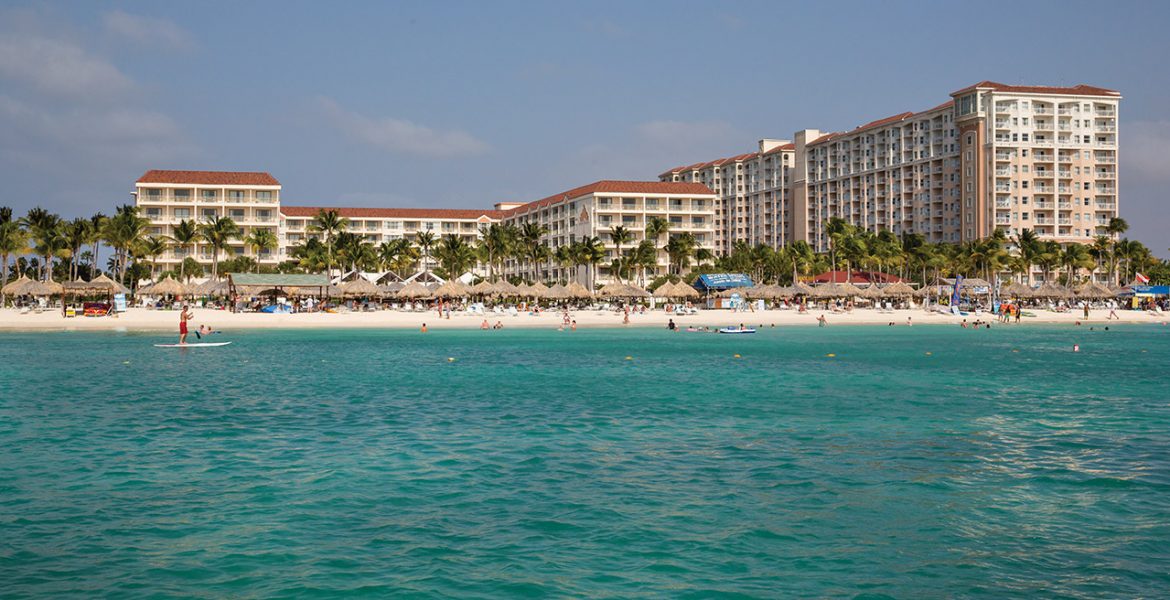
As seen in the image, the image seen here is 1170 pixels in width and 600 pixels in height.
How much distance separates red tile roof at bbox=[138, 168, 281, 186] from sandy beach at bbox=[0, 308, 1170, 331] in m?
50.0

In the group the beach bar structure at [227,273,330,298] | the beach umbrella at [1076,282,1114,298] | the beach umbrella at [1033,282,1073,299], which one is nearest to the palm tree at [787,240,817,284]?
the beach umbrella at [1033,282,1073,299]

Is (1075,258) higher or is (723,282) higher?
(1075,258)

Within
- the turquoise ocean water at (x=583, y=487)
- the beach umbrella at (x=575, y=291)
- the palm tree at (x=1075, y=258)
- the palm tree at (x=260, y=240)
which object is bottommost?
the turquoise ocean water at (x=583, y=487)

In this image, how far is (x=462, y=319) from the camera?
227 ft

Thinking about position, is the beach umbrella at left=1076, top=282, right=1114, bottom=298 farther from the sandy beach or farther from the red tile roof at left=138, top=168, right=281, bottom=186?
the red tile roof at left=138, top=168, right=281, bottom=186

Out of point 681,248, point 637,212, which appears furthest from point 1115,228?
point 637,212

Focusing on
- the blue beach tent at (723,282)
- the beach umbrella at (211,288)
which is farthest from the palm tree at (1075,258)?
the beach umbrella at (211,288)

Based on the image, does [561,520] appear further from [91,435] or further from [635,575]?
[91,435]

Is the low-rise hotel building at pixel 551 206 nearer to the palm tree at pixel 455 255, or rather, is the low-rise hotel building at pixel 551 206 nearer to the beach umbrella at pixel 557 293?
the palm tree at pixel 455 255

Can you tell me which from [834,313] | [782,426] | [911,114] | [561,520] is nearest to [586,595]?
[561,520]

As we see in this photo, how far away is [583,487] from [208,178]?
383 ft

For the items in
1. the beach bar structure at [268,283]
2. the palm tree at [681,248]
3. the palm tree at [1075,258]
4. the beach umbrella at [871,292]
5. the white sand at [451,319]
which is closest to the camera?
the white sand at [451,319]

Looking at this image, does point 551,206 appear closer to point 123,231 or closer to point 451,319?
point 123,231

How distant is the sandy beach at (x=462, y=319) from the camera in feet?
198
